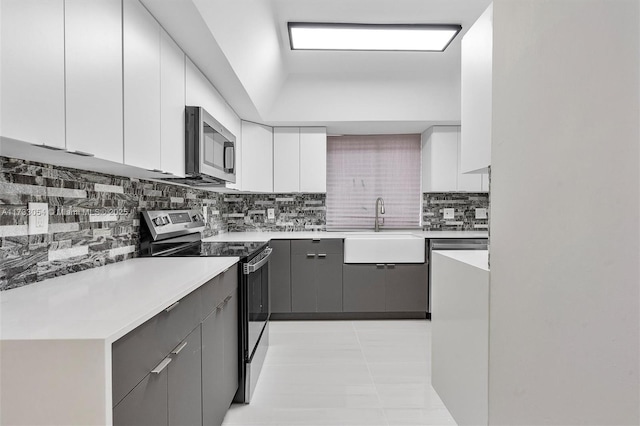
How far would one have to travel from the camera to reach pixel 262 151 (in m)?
3.82

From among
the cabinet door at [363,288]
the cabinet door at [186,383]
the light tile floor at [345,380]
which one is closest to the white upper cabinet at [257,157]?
the cabinet door at [363,288]

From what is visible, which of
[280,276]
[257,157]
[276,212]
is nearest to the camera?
[280,276]

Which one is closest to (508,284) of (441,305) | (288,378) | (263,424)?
(441,305)

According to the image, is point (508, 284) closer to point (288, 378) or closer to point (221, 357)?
point (221, 357)

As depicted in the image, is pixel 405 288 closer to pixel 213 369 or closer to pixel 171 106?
pixel 213 369

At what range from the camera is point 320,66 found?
3.45 metres

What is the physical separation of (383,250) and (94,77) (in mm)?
2944

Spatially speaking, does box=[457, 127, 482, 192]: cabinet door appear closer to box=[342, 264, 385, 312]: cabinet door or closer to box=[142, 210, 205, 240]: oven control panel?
box=[342, 264, 385, 312]: cabinet door

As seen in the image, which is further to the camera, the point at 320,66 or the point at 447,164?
the point at 447,164

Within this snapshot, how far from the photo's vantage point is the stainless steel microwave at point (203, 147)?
2.09 metres

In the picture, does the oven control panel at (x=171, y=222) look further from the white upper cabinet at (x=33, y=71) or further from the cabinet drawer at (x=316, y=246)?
the white upper cabinet at (x=33, y=71)

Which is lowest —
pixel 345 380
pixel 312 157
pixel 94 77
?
pixel 345 380

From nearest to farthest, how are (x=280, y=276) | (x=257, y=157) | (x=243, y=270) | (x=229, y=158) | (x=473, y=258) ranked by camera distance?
(x=473, y=258) → (x=243, y=270) → (x=229, y=158) → (x=280, y=276) → (x=257, y=157)

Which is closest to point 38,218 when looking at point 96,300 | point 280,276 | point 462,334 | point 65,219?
point 65,219
